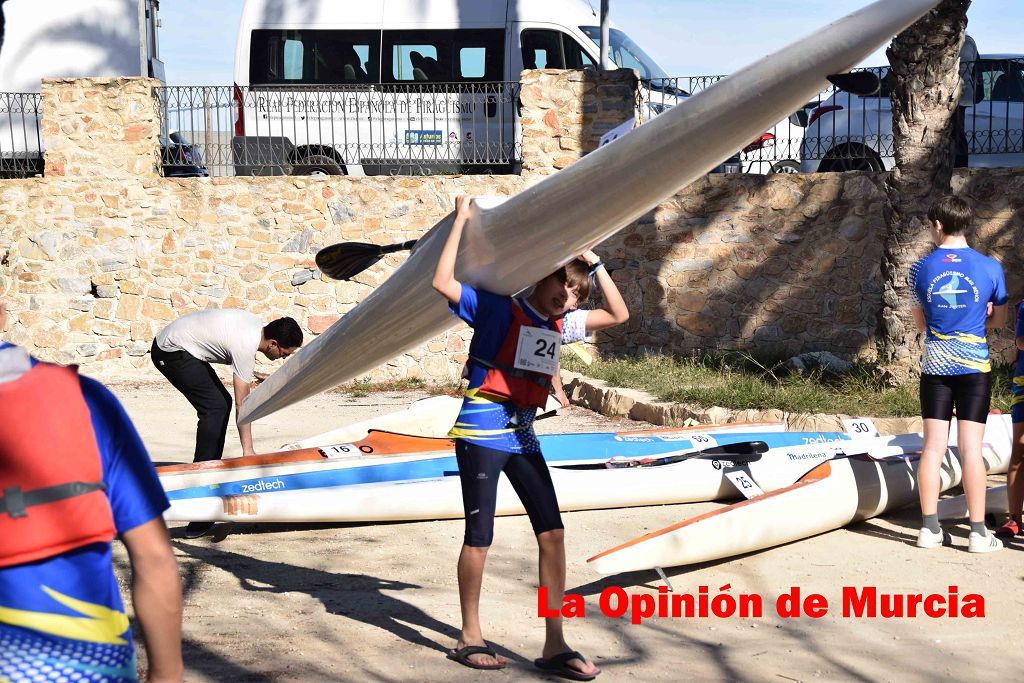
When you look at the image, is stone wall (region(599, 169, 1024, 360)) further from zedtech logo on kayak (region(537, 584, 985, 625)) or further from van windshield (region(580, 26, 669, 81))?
zedtech logo on kayak (region(537, 584, 985, 625))

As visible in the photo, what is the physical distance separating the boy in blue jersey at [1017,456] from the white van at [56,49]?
10.2 metres

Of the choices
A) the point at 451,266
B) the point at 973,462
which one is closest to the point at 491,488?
the point at 451,266

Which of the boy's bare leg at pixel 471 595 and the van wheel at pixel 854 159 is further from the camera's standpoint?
the van wheel at pixel 854 159

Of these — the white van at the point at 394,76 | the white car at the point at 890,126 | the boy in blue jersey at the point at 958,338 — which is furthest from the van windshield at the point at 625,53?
the boy in blue jersey at the point at 958,338

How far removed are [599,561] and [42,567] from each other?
2.67 m

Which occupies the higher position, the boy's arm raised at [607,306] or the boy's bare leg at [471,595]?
the boy's arm raised at [607,306]

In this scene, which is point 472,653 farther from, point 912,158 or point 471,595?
point 912,158

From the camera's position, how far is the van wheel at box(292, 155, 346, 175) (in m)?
11.5

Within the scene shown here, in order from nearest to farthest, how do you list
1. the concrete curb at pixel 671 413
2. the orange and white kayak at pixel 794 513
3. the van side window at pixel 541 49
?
1. the orange and white kayak at pixel 794 513
2. the concrete curb at pixel 671 413
3. the van side window at pixel 541 49

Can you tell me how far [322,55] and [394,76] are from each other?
0.84 m

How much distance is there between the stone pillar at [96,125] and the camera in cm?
1108

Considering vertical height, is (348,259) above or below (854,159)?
below

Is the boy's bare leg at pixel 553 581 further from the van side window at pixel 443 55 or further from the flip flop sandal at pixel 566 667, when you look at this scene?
the van side window at pixel 443 55

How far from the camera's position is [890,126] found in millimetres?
10414
